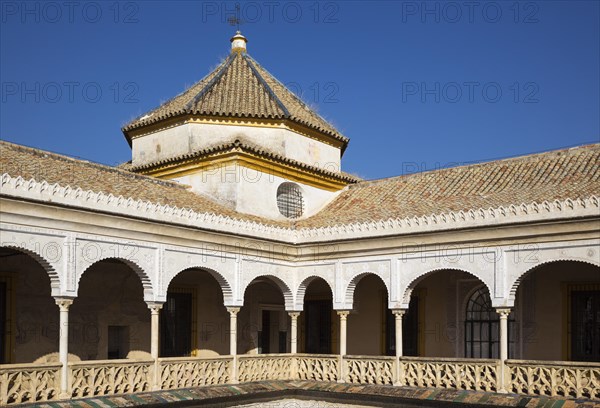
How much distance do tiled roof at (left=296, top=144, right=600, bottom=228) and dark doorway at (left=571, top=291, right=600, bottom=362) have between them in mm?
2364

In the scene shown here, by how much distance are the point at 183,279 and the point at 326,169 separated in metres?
5.50

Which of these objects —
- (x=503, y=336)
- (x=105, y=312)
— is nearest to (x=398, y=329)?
(x=503, y=336)

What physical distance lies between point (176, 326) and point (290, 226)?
342 centimetres

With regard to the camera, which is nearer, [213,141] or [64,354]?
[64,354]

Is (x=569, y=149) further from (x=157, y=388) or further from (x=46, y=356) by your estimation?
(x=46, y=356)

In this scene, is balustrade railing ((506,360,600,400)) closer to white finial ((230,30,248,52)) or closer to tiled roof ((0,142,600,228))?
tiled roof ((0,142,600,228))

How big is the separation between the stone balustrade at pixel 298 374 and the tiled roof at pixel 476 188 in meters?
2.95

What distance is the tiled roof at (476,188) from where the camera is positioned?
1452 centimetres

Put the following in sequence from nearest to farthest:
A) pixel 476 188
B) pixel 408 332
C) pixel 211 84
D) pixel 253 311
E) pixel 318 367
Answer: pixel 318 367 < pixel 476 188 < pixel 408 332 < pixel 253 311 < pixel 211 84

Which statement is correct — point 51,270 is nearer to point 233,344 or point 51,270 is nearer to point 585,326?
point 233,344

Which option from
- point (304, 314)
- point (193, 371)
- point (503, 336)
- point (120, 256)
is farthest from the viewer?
point (304, 314)

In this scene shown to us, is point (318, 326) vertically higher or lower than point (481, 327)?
lower

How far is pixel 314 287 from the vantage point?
1895cm

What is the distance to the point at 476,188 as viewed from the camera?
16.5 m
